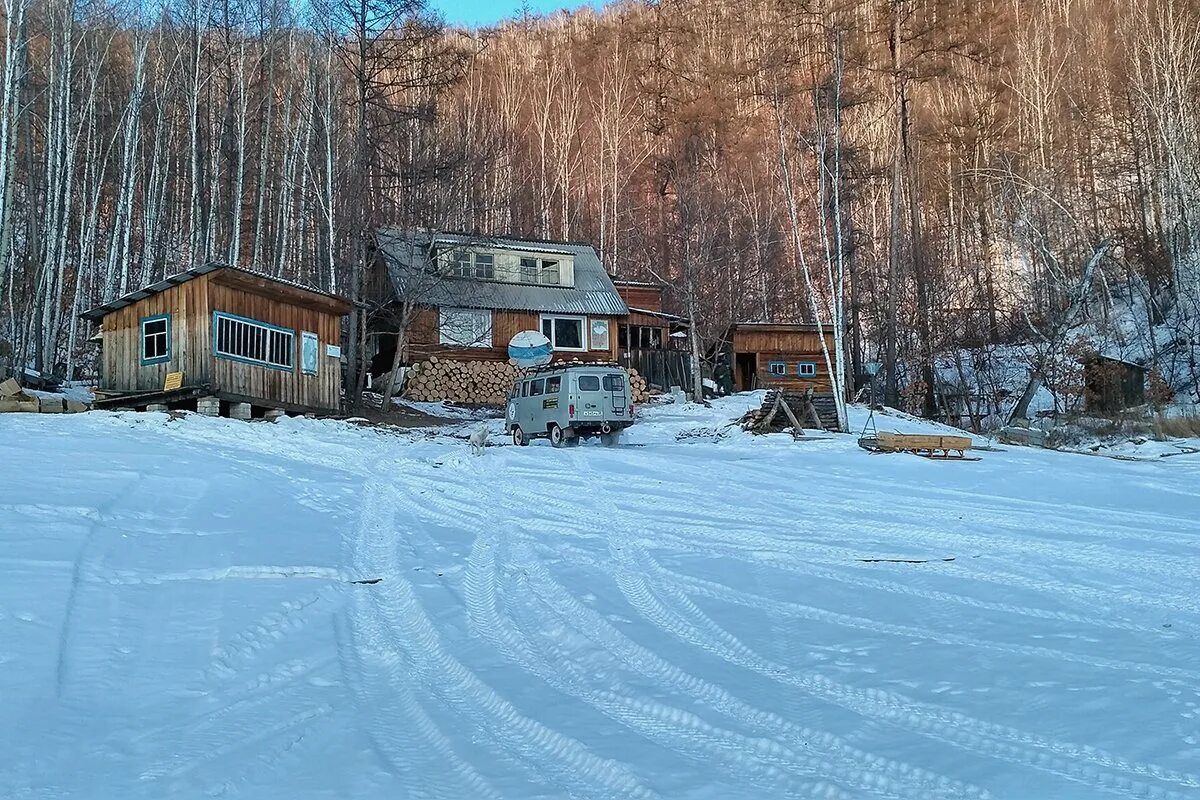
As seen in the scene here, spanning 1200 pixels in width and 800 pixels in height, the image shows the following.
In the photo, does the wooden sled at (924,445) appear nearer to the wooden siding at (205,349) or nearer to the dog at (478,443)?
the dog at (478,443)

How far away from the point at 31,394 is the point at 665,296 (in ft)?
115

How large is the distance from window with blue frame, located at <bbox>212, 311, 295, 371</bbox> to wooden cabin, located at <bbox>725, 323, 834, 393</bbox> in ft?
71.5

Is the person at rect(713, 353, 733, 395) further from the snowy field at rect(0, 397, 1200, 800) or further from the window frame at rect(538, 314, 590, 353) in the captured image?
the snowy field at rect(0, 397, 1200, 800)

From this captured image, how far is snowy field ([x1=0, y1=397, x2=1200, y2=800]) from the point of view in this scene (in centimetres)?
374

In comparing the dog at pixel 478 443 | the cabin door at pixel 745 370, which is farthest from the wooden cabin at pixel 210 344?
the cabin door at pixel 745 370

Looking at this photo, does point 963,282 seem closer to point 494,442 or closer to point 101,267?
point 494,442

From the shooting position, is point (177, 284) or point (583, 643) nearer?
point (583, 643)

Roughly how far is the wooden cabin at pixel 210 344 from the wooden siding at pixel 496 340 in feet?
31.4

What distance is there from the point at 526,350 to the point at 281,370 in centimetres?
1305

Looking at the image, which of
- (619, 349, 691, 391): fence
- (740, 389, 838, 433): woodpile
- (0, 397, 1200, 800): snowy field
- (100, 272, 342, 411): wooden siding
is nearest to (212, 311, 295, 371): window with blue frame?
(100, 272, 342, 411): wooden siding

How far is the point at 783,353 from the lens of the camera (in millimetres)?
40469

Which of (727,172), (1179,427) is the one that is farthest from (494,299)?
(1179,427)

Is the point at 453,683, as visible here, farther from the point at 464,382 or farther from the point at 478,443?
the point at 464,382

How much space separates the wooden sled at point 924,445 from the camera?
56.3 ft
